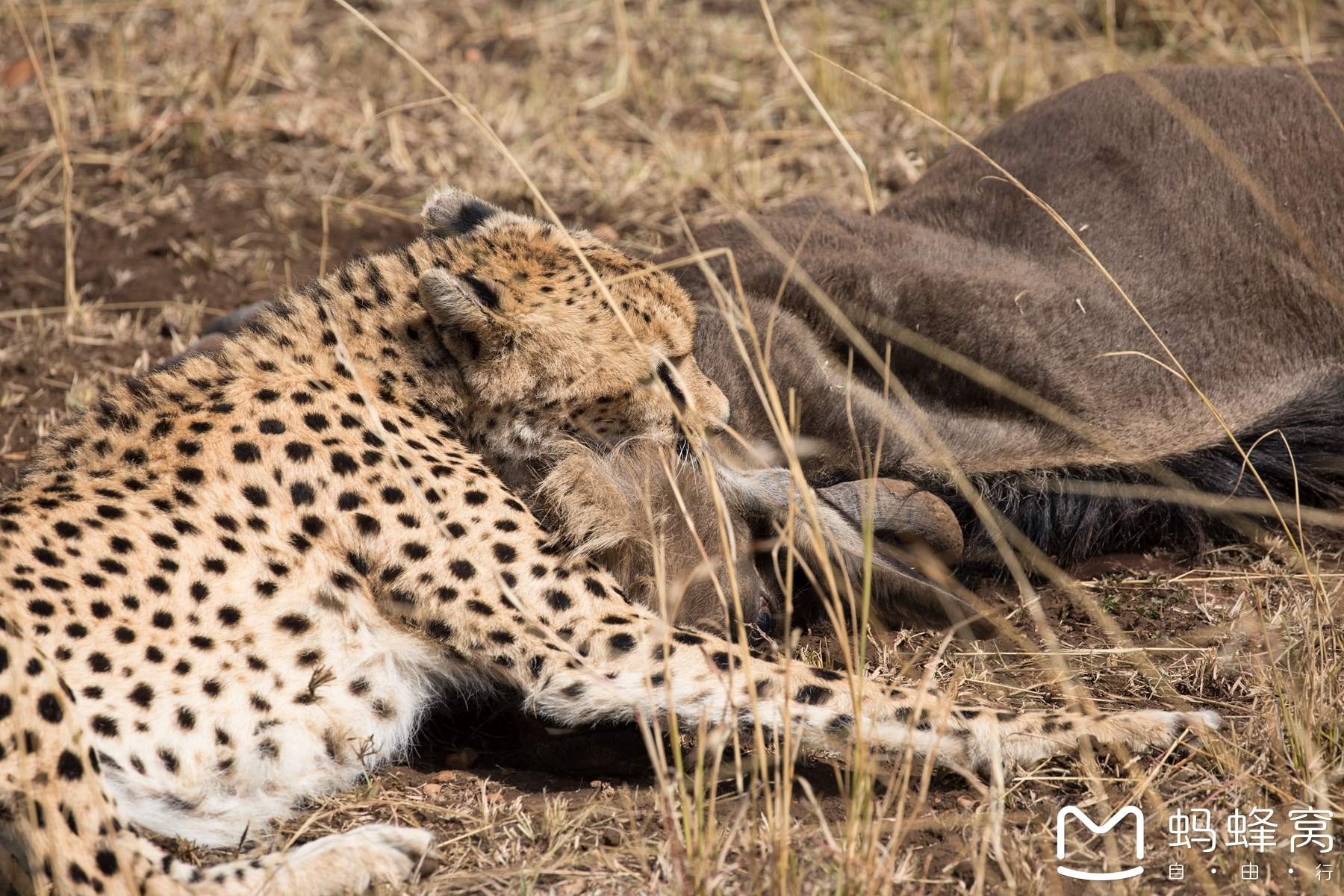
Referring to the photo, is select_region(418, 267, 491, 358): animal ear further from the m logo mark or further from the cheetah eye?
the m logo mark

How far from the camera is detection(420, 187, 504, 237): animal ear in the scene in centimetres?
377

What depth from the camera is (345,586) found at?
309 centimetres

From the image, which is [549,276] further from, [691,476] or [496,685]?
[496,685]

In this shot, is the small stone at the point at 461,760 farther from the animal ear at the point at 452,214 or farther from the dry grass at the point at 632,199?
the animal ear at the point at 452,214

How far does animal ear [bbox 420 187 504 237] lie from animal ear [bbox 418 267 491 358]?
493 millimetres

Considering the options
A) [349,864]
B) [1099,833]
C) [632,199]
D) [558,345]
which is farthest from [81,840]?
[632,199]

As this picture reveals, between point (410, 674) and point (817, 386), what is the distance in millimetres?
1498

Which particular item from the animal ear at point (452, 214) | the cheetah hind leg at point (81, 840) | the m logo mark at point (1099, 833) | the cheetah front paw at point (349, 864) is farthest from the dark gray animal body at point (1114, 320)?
the cheetah hind leg at point (81, 840)

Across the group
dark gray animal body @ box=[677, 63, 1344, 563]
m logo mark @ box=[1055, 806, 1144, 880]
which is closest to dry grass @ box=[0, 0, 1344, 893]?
m logo mark @ box=[1055, 806, 1144, 880]

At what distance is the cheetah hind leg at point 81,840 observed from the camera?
2.41 meters

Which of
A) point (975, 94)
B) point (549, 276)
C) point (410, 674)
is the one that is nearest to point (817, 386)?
point (549, 276)

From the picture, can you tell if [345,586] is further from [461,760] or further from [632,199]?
[632,199]

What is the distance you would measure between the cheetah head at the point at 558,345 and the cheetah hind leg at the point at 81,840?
125 cm

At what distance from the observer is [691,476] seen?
3551 millimetres
